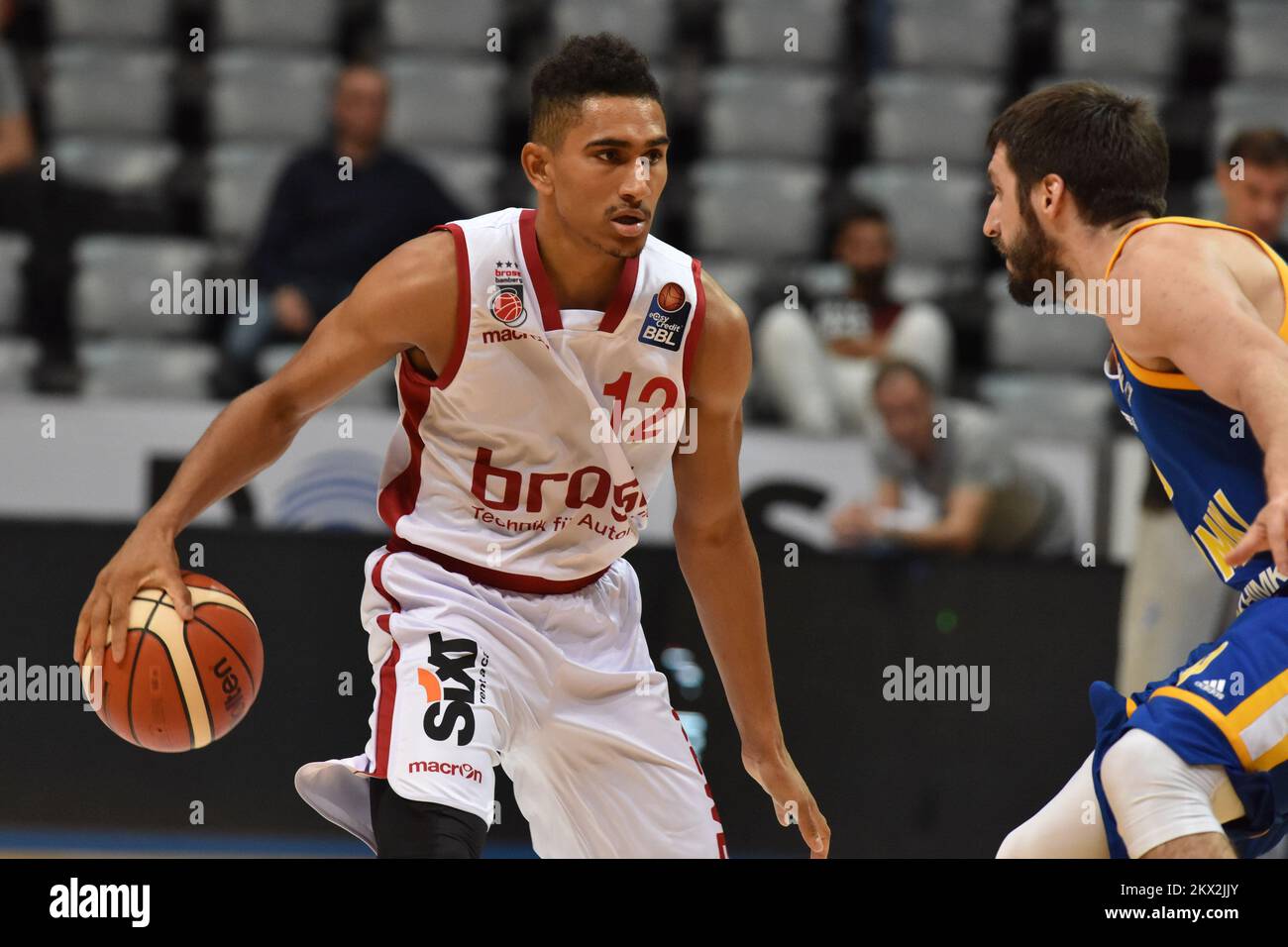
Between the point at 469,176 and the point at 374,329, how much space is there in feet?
16.3

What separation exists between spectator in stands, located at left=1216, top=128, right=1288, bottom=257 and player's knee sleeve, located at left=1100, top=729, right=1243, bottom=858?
10.8 feet

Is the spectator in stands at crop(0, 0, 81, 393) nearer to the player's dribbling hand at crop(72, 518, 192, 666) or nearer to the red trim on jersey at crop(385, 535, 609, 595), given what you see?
the red trim on jersey at crop(385, 535, 609, 595)

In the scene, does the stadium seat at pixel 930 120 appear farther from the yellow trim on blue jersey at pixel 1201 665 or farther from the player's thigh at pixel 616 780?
the yellow trim on blue jersey at pixel 1201 665

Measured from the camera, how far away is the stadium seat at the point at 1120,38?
8953 mm

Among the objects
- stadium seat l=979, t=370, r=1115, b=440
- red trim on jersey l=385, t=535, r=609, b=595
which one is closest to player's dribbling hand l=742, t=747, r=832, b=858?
red trim on jersey l=385, t=535, r=609, b=595

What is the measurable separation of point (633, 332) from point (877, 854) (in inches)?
121

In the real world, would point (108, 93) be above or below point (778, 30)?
below

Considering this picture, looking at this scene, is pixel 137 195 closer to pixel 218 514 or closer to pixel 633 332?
pixel 218 514

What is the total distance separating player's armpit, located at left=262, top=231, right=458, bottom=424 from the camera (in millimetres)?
3555

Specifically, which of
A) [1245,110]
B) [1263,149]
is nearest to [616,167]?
[1263,149]

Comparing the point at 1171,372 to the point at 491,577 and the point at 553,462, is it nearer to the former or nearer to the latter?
the point at 553,462

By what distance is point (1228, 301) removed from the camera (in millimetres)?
3023

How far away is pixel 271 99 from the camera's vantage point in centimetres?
877
